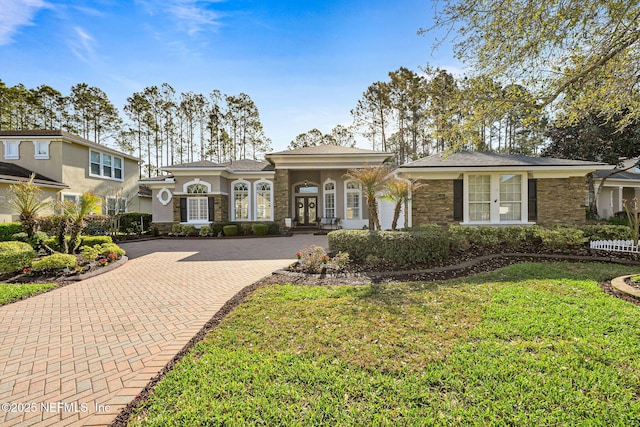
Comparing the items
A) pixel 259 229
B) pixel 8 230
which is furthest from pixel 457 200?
pixel 8 230

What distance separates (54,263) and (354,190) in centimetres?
1501

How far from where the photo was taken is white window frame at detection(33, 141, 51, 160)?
55.8 ft

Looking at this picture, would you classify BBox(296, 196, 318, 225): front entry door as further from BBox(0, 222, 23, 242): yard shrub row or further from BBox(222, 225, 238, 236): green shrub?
BBox(0, 222, 23, 242): yard shrub row

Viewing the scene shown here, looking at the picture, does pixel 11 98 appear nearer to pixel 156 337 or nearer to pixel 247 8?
pixel 247 8

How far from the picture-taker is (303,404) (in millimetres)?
2395

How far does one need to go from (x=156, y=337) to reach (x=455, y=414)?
12.6ft

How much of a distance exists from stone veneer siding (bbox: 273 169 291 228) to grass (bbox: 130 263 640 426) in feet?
41.9

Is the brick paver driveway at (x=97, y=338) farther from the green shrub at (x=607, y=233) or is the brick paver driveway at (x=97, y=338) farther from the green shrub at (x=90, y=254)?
the green shrub at (x=607, y=233)

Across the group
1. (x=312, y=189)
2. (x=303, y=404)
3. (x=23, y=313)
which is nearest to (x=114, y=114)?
(x=312, y=189)

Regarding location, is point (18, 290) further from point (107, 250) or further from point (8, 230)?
point (8, 230)

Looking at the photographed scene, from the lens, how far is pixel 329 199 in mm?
19188

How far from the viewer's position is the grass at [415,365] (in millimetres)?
2275

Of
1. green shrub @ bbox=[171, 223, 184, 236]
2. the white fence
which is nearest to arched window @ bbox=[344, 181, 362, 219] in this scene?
green shrub @ bbox=[171, 223, 184, 236]

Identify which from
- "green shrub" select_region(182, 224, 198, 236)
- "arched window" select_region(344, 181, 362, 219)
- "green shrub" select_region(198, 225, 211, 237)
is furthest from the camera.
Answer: "arched window" select_region(344, 181, 362, 219)
